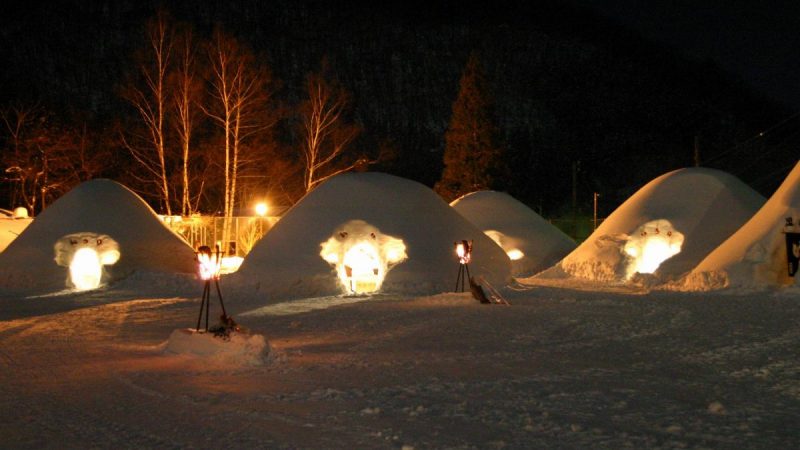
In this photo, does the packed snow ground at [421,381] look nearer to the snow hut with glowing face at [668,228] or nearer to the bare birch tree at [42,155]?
the snow hut with glowing face at [668,228]

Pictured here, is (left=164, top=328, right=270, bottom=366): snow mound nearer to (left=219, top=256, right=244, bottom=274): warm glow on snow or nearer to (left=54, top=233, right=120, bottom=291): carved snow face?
(left=54, top=233, right=120, bottom=291): carved snow face

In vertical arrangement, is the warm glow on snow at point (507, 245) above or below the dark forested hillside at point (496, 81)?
below

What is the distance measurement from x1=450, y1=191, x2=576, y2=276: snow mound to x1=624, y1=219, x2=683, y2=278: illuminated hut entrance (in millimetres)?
5339

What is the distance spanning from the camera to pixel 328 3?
9606cm

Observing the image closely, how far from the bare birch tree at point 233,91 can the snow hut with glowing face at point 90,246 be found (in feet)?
13.9

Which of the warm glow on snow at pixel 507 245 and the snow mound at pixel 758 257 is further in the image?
the warm glow on snow at pixel 507 245

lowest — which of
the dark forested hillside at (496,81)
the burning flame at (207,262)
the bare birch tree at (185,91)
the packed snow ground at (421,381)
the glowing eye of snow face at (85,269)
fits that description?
the packed snow ground at (421,381)

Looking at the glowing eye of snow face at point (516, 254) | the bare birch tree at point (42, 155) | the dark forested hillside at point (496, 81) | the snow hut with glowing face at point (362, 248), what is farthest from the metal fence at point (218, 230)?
the bare birch tree at point (42, 155)

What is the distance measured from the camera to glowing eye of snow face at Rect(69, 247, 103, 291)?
20.2m

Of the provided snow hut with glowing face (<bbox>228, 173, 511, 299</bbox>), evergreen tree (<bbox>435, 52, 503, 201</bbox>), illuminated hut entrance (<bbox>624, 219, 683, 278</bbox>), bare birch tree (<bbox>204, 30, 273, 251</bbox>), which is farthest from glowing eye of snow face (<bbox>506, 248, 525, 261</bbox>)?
evergreen tree (<bbox>435, 52, 503, 201</bbox>)

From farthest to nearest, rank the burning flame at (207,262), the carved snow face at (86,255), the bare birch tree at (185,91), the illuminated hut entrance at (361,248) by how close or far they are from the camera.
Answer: the bare birch tree at (185,91) → the carved snow face at (86,255) → the illuminated hut entrance at (361,248) → the burning flame at (207,262)

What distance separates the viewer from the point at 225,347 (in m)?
9.37

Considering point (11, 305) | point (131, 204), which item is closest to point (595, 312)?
point (11, 305)

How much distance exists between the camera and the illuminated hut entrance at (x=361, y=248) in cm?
1883
